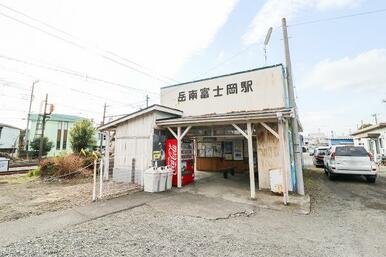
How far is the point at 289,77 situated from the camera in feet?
26.2

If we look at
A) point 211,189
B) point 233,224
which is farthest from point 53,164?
point 233,224

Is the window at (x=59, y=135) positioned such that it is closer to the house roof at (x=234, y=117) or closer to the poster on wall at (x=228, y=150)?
the poster on wall at (x=228, y=150)

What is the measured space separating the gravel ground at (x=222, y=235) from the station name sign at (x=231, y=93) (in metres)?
5.16

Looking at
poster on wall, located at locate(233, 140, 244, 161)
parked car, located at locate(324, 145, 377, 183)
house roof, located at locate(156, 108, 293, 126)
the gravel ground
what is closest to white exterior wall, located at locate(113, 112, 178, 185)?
house roof, located at locate(156, 108, 293, 126)

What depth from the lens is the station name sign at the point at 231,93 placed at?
9016 mm

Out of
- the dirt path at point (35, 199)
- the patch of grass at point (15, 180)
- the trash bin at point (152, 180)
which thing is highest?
the trash bin at point (152, 180)

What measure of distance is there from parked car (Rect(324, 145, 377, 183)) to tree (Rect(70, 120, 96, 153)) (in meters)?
19.9

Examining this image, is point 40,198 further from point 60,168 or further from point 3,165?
point 3,165

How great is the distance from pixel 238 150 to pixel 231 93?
4821mm

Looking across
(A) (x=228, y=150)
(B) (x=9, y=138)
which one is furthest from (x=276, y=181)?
(B) (x=9, y=138)

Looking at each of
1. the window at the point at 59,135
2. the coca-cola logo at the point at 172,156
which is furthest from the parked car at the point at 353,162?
the window at the point at 59,135

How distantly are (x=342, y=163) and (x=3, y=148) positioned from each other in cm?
3677

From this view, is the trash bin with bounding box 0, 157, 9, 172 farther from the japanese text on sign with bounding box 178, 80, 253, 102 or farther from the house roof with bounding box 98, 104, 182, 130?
the japanese text on sign with bounding box 178, 80, 253, 102

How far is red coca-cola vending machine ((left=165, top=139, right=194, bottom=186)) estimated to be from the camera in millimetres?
8867
